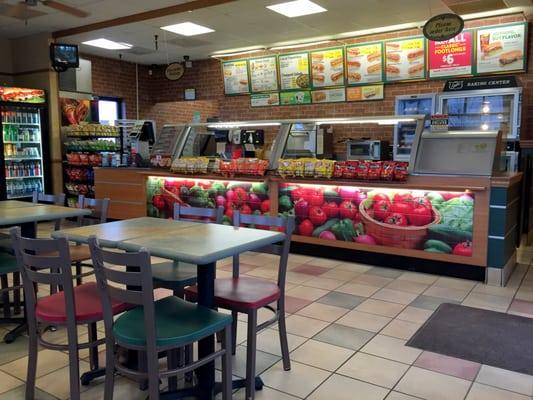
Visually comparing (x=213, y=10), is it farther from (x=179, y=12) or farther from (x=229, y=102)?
(x=229, y=102)

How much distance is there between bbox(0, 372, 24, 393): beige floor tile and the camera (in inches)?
104

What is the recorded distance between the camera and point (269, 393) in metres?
2.57

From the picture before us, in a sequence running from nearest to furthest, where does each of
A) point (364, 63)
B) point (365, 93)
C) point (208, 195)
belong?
1. point (208, 195)
2. point (364, 63)
3. point (365, 93)

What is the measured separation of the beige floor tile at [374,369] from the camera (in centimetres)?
272

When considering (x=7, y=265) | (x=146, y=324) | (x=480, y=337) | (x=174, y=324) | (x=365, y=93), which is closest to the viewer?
(x=146, y=324)

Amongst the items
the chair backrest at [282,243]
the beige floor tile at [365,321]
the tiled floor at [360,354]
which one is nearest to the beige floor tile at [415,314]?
the tiled floor at [360,354]

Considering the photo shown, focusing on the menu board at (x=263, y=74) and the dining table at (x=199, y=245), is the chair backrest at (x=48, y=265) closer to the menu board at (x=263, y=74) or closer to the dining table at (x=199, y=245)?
the dining table at (x=199, y=245)

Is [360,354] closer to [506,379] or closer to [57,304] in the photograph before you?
[506,379]

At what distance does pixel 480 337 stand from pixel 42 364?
9.48 feet

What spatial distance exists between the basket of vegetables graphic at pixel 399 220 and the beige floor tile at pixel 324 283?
733mm

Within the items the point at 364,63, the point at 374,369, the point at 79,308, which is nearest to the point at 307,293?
the point at 374,369

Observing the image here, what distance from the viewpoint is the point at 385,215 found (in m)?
4.91

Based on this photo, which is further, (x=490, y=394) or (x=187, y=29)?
(x=187, y=29)

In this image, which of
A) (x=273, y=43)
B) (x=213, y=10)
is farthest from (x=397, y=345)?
(x=273, y=43)
